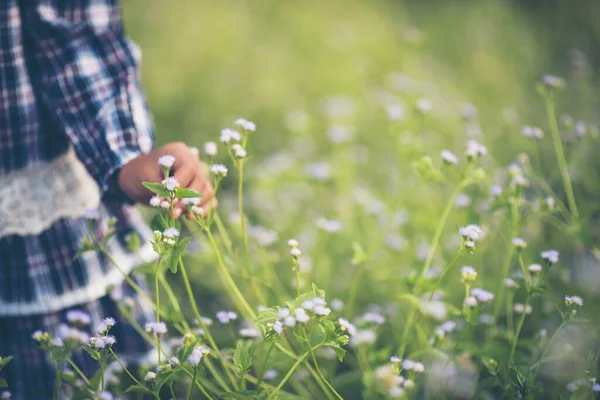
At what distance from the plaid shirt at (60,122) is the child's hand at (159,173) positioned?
0.11ft

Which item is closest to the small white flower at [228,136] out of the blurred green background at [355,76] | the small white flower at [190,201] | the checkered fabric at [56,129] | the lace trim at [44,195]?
the small white flower at [190,201]

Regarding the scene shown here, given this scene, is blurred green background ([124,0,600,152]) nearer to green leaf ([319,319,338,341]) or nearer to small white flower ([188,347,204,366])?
green leaf ([319,319,338,341])

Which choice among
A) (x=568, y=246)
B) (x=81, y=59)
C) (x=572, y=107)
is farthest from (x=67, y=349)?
(x=572, y=107)

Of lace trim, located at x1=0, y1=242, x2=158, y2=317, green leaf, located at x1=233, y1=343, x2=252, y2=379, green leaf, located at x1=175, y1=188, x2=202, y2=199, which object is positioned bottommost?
lace trim, located at x1=0, y1=242, x2=158, y2=317

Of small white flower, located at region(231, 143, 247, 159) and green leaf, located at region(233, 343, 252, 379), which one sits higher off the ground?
small white flower, located at region(231, 143, 247, 159)

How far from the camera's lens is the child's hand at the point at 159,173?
1.26m

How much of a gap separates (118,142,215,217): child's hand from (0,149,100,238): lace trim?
0.21m

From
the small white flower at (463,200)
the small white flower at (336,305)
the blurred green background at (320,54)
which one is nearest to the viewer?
the small white flower at (336,305)

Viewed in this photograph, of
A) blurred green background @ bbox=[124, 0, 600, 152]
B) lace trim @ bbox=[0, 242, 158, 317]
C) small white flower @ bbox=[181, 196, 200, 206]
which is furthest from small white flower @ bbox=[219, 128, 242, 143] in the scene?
blurred green background @ bbox=[124, 0, 600, 152]

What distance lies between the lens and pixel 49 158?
1.40 meters

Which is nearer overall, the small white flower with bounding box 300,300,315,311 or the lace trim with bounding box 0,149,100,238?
the small white flower with bounding box 300,300,315,311

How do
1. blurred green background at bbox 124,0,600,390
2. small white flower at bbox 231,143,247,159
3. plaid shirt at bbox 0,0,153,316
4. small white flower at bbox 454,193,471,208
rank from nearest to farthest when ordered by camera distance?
small white flower at bbox 231,143,247,159 < plaid shirt at bbox 0,0,153,316 < small white flower at bbox 454,193,471,208 < blurred green background at bbox 124,0,600,390

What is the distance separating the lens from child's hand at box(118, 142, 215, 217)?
126 cm

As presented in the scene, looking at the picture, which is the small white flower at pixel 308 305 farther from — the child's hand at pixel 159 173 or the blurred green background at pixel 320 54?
the blurred green background at pixel 320 54
